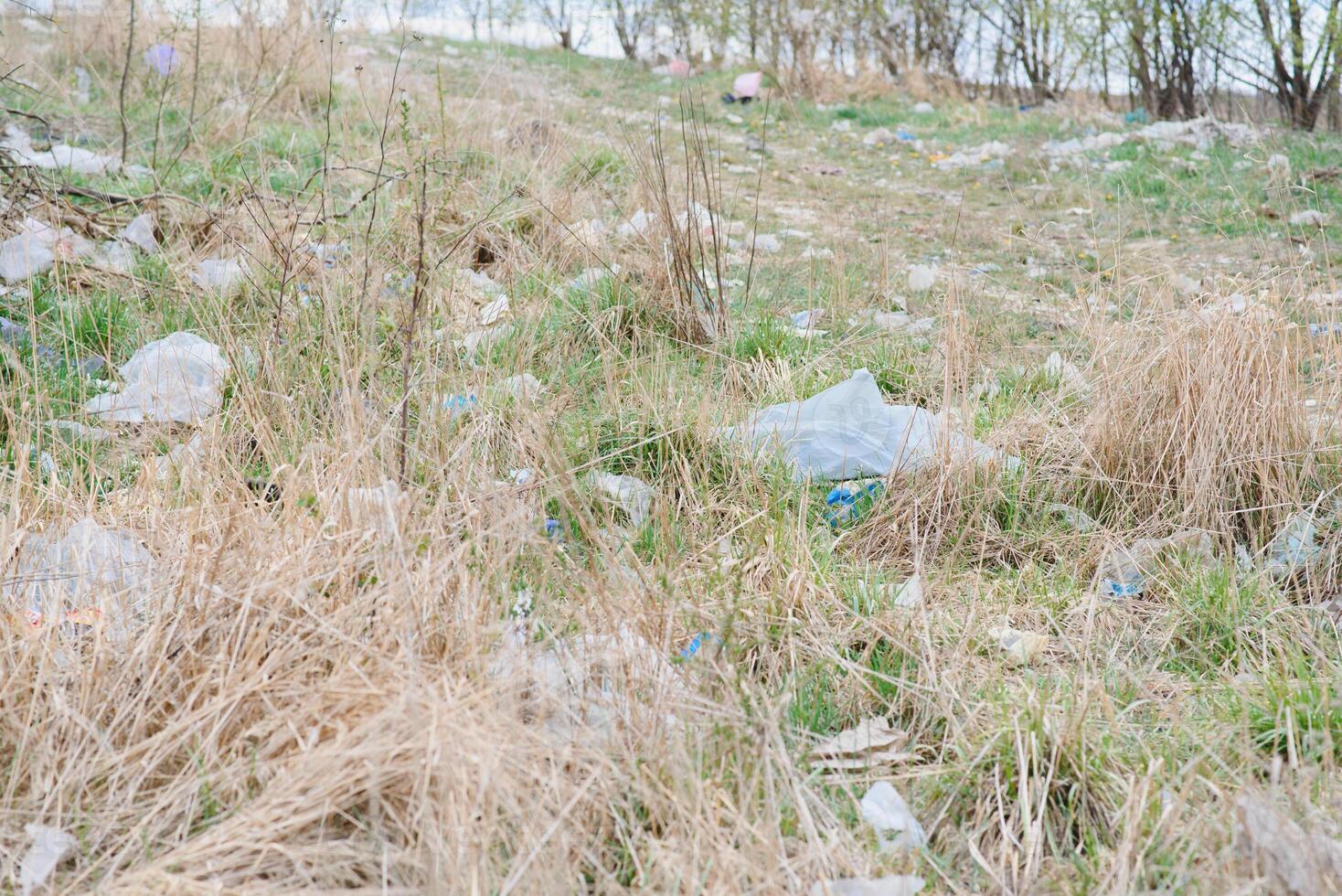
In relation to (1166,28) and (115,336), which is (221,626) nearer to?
(115,336)

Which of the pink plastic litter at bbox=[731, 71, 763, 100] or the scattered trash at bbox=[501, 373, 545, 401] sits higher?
the pink plastic litter at bbox=[731, 71, 763, 100]

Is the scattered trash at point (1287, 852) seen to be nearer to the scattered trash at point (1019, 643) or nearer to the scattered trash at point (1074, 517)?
the scattered trash at point (1019, 643)

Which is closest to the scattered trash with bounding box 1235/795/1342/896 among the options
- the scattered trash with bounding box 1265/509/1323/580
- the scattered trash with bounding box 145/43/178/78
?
the scattered trash with bounding box 1265/509/1323/580

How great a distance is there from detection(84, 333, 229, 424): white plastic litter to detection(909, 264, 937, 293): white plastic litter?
226cm

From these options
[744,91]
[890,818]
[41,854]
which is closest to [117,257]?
[41,854]

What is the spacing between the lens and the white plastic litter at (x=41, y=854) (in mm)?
1167

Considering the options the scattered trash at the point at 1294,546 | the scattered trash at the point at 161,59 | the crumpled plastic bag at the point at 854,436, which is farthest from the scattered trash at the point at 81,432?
the scattered trash at the point at 161,59

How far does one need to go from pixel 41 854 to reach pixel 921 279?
10.2 ft

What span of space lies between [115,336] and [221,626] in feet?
5.35

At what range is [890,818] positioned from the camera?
1.35 metres

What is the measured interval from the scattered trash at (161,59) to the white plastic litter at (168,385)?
309 centimetres

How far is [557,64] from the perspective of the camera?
10.2m

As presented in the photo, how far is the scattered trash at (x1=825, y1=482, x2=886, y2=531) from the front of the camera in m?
2.15

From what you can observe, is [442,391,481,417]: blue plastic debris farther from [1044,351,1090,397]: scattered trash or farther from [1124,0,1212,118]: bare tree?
[1124,0,1212,118]: bare tree
